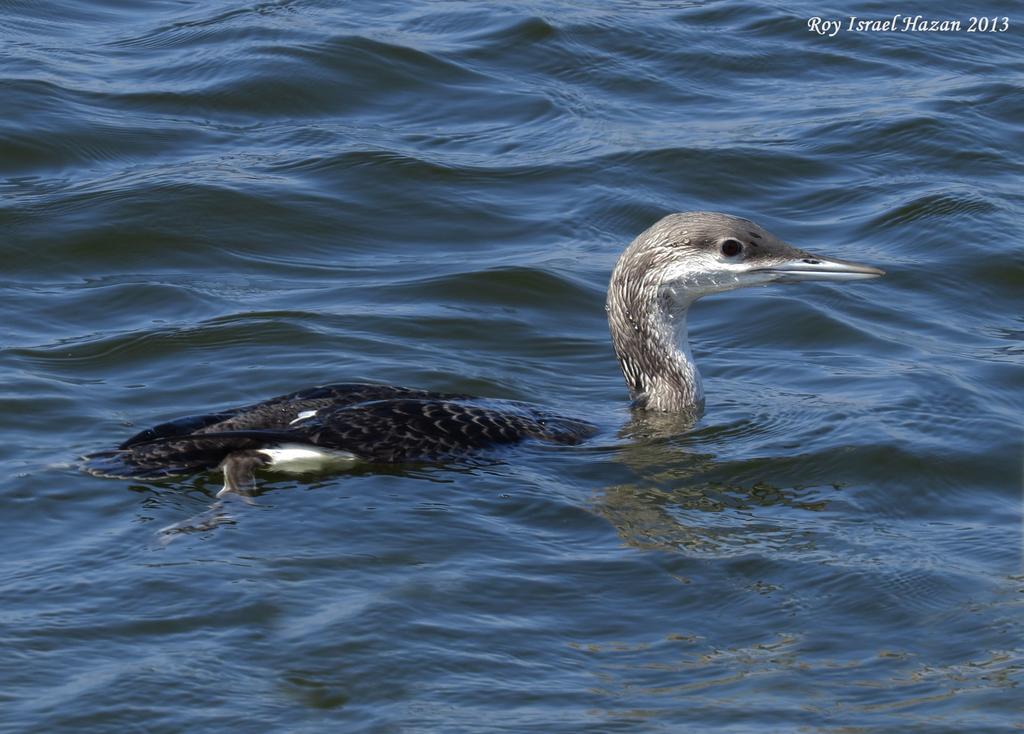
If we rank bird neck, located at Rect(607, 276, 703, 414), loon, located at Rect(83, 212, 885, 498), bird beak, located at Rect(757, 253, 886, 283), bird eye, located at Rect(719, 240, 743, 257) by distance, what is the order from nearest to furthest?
1. loon, located at Rect(83, 212, 885, 498)
2. bird beak, located at Rect(757, 253, 886, 283)
3. bird eye, located at Rect(719, 240, 743, 257)
4. bird neck, located at Rect(607, 276, 703, 414)

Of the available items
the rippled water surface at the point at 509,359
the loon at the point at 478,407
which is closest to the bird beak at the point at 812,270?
the loon at the point at 478,407

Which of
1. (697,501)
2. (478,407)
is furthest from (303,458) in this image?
(697,501)

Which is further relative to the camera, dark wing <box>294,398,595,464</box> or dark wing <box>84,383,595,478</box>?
dark wing <box>294,398,595,464</box>

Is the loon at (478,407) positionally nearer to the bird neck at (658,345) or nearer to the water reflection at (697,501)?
the bird neck at (658,345)

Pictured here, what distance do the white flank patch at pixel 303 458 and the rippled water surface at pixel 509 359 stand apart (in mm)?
67

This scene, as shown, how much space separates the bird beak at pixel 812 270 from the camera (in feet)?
29.2

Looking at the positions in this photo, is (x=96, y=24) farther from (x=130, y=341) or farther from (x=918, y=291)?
(x=918, y=291)

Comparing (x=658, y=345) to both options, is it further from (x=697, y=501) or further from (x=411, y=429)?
(x=411, y=429)

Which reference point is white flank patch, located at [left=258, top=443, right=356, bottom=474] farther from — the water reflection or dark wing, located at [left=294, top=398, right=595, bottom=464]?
the water reflection

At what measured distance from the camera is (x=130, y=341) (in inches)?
385

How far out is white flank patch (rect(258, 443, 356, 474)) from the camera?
7.76 m

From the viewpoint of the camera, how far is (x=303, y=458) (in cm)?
783

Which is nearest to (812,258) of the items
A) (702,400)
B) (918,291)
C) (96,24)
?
(702,400)

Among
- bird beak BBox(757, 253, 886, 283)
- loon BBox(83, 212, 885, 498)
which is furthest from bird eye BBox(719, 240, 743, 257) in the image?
bird beak BBox(757, 253, 886, 283)
